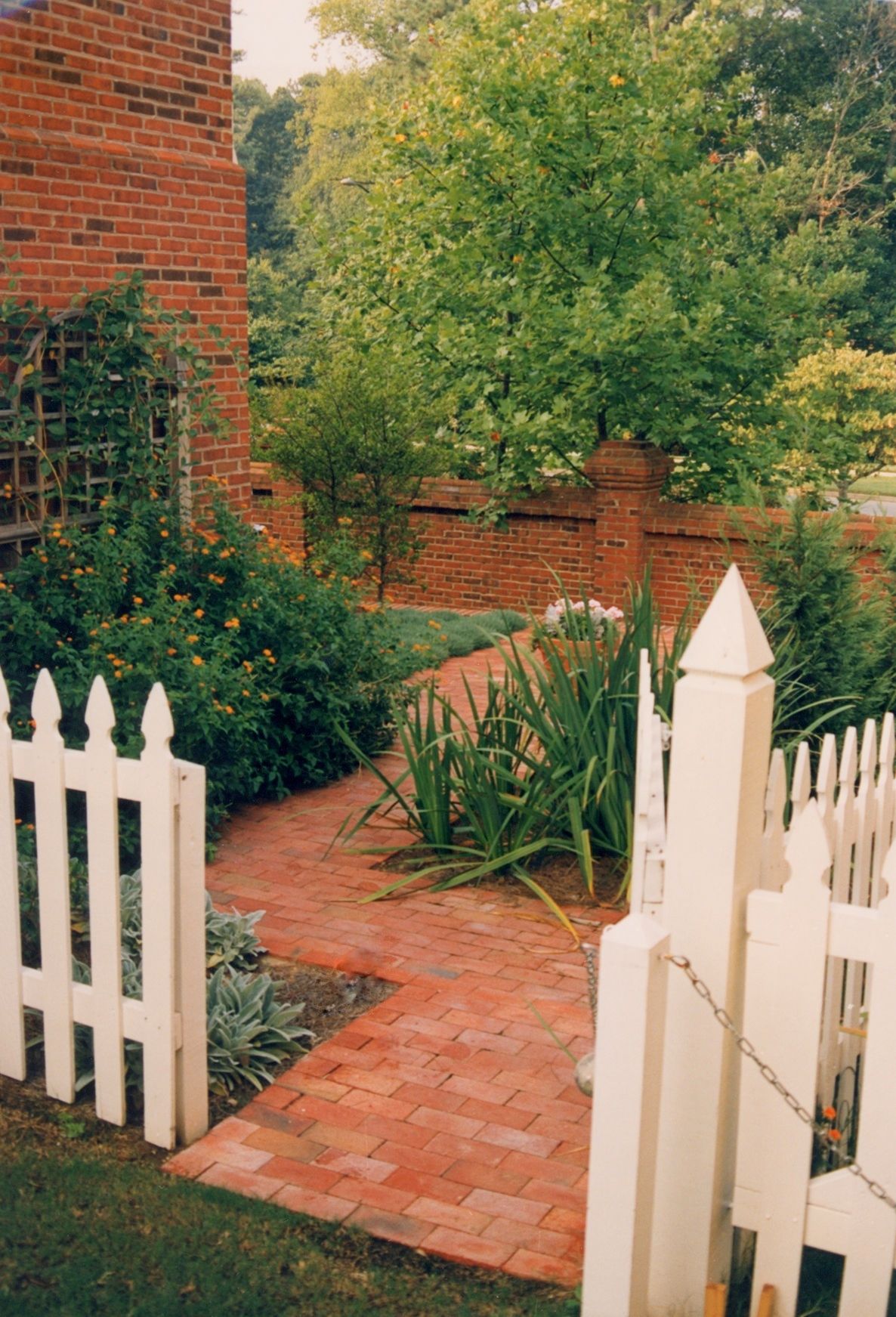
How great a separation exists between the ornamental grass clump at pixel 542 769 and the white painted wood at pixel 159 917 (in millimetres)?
1841

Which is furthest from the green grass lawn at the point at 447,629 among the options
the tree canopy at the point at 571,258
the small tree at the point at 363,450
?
the tree canopy at the point at 571,258

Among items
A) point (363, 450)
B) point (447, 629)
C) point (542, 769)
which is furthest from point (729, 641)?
point (363, 450)

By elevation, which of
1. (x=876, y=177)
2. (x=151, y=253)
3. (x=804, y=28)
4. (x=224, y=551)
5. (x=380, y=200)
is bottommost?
(x=224, y=551)

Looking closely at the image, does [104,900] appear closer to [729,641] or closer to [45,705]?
[45,705]

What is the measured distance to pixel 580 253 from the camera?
12.6 metres

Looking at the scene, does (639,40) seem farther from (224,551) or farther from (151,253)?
(224,551)

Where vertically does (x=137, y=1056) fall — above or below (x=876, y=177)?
below

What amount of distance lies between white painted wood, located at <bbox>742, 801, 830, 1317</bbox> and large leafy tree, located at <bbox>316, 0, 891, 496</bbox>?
9.74m

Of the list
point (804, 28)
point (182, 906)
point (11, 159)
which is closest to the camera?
point (182, 906)

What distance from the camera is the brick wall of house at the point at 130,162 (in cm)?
636

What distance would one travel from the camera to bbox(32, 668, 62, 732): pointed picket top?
11.5 ft

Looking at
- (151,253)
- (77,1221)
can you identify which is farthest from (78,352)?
(77,1221)

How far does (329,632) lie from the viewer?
6.99 meters

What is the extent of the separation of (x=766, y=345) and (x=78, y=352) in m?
7.93
